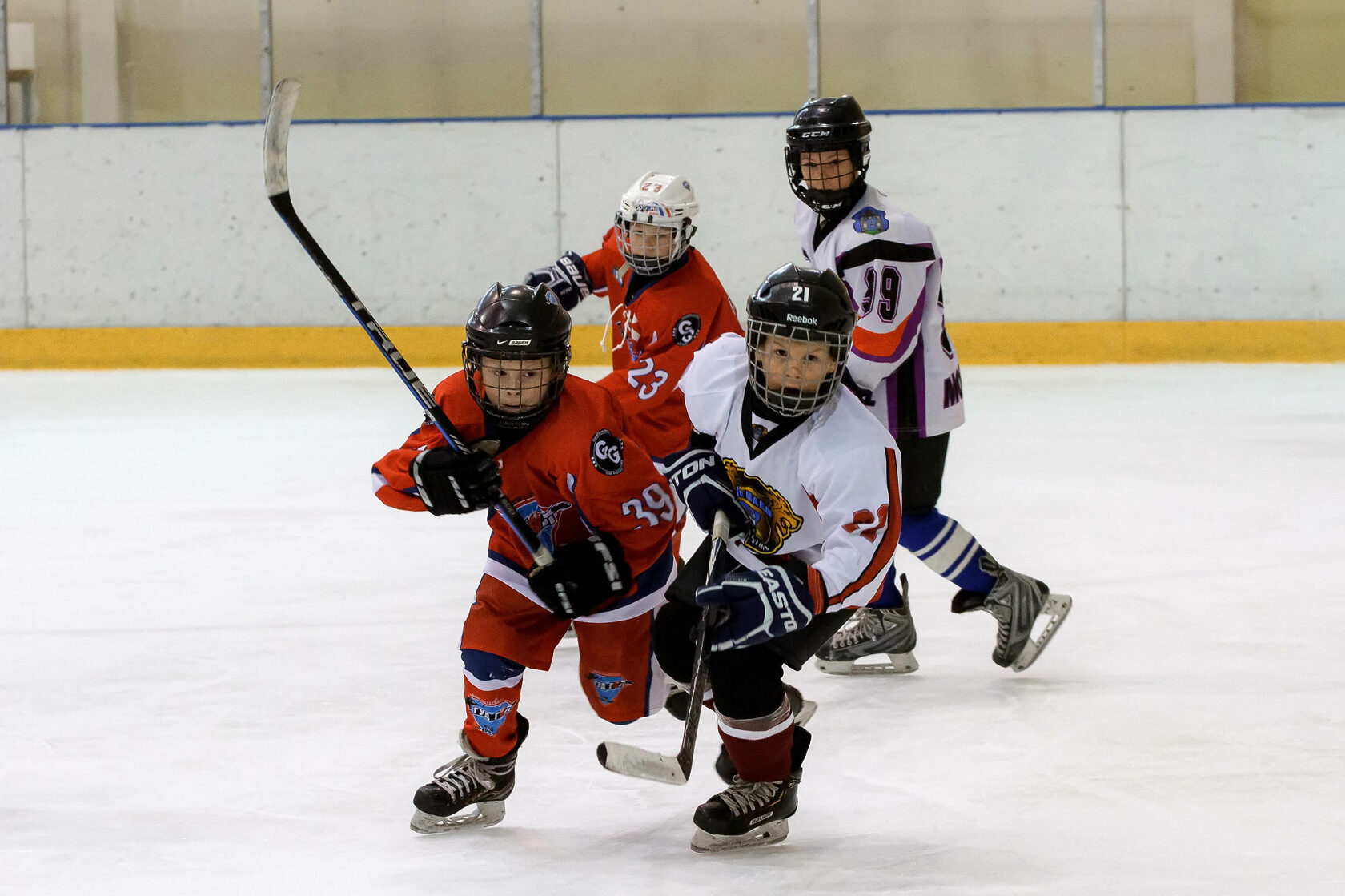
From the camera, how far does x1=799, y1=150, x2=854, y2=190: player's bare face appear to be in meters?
2.93

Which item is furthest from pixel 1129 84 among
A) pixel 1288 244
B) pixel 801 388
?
pixel 801 388

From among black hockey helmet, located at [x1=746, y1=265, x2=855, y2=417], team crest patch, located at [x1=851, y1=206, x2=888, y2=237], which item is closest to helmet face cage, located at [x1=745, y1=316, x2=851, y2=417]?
black hockey helmet, located at [x1=746, y1=265, x2=855, y2=417]

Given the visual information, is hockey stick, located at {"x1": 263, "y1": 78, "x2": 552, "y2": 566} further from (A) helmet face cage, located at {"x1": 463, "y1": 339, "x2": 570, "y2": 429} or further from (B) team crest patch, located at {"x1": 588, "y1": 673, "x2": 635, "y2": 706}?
(B) team crest patch, located at {"x1": 588, "y1": 673, "x2": 635, "y2": 706}

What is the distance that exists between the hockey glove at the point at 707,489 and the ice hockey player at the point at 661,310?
112cm

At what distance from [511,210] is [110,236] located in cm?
264

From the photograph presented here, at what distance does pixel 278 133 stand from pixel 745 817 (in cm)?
119

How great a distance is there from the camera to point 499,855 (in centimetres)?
203

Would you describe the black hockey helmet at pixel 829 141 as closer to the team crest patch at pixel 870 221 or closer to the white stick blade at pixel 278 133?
the team crest patch at pixel 870 221

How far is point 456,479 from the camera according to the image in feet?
6.76

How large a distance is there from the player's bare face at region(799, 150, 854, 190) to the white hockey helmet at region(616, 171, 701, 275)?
0.36 meters

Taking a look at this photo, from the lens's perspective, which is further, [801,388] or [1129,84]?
[1129,84]

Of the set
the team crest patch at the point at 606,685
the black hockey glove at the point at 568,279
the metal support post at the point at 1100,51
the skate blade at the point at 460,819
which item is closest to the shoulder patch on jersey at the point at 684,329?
the black hockey glove at the point at 568,279

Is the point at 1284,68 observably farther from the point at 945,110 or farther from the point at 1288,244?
the point at 945,110

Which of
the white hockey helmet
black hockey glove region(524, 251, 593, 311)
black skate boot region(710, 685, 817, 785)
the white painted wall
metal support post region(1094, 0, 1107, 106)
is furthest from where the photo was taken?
metal support post region(1094, 0, 1107, 106)
